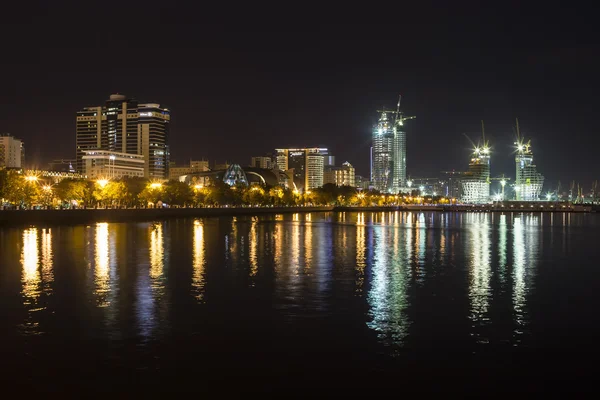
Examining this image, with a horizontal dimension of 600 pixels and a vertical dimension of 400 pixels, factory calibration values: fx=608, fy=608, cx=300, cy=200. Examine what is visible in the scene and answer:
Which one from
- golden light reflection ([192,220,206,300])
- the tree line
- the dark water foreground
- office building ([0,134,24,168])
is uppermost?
office building ([0,134,24,168])

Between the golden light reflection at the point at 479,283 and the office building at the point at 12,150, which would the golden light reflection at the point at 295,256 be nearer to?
the golden light reflection at the point at 479,283

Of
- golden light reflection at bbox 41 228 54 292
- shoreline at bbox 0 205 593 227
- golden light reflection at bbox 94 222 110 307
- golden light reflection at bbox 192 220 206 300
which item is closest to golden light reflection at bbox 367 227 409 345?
golden light reflection at bbox 192 220 206 300

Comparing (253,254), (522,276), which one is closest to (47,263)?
(253,254)

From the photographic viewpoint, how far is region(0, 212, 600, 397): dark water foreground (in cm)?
1014

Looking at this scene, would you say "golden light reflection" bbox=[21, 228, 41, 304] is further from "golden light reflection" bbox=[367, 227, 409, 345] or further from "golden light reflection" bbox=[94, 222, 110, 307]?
"golden light reflection" bbox=[367, 227, 409, 345]

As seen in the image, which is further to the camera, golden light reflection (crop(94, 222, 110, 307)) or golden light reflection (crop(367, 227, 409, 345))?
golden light reflection (crop(94, 222, 110, 307))

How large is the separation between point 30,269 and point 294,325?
1281cm

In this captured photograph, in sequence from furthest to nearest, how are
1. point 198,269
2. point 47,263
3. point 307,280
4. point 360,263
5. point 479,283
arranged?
point 360,263 < point 47,263 < point 198,269 < point 307,280 < point 479,283

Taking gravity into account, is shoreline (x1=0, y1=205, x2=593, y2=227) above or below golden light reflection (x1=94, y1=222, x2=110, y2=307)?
above

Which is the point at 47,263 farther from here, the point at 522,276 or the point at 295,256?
the point at 522,276

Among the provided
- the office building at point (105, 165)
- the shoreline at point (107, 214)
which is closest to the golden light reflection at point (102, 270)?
the shoreline at point (107, 214)

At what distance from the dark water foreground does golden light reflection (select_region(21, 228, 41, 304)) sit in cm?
8

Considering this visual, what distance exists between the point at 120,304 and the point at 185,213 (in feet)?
214

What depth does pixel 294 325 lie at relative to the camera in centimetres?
1365
